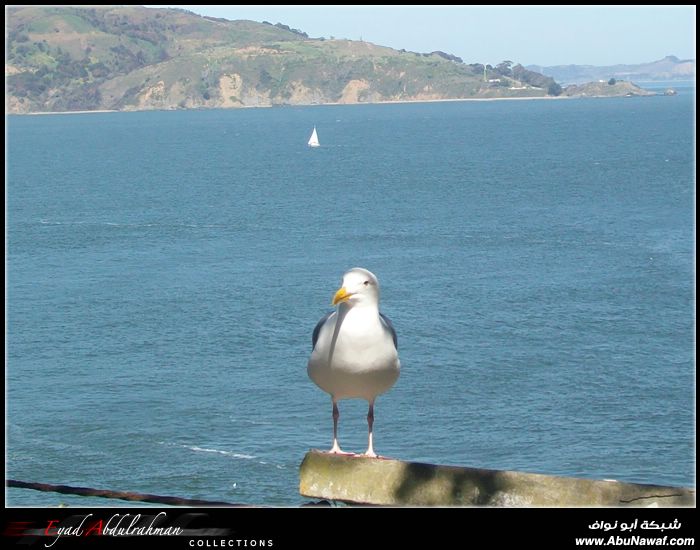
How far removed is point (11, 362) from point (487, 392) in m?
29.5

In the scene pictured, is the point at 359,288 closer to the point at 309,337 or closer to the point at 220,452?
the point at 220,452

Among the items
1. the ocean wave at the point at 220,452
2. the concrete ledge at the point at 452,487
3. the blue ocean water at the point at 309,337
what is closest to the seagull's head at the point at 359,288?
the concrete ledge at the point at 452,487

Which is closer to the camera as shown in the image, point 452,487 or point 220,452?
point 452,487

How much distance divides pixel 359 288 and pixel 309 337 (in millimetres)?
64665

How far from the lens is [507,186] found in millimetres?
155625

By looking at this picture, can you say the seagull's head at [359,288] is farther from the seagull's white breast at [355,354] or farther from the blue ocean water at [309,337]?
the blue ocean water at [309,337]

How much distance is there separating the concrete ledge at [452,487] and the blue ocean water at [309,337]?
3705 cm

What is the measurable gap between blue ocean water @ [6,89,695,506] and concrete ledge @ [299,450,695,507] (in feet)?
122

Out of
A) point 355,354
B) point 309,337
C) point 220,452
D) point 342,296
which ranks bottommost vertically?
point 220,452

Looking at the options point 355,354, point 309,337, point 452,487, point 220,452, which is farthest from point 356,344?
point 309,337

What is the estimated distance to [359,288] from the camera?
11062 millimetres

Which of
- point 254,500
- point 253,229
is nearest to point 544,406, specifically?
point 254,500

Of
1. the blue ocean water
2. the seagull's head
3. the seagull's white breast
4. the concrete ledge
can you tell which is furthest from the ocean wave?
the concrete ledge

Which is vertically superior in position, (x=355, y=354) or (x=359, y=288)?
(x=359, y=288)
